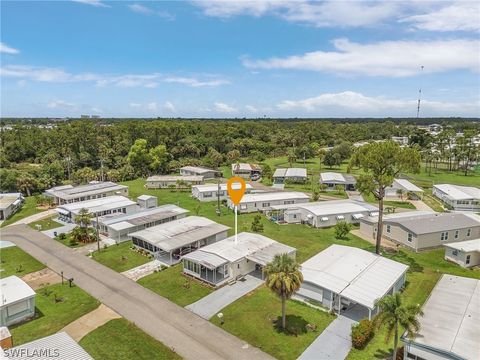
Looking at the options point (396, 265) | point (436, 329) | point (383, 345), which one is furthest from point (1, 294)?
point (396, 265)

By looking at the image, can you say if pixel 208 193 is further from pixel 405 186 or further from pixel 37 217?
pixel 405 186

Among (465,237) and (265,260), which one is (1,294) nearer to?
(265,260)

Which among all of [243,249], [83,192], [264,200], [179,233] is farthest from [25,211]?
[243,249]

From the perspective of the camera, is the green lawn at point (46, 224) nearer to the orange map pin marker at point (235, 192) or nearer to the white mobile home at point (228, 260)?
the orange map pin marker at point (235, 192)

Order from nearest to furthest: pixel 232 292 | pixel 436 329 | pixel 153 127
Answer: pixel 436 329 → pixel 232 292 → pixel 153 127

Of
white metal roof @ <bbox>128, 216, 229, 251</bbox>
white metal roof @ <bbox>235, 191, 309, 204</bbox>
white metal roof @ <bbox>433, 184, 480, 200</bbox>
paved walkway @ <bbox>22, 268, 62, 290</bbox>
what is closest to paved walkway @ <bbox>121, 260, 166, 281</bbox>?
white metal roof @ <bbox>128, 216, 229, 251</bbox>

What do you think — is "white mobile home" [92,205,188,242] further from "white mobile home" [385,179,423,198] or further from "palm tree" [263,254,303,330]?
→ "white mobile home" [385,179,423,198]
